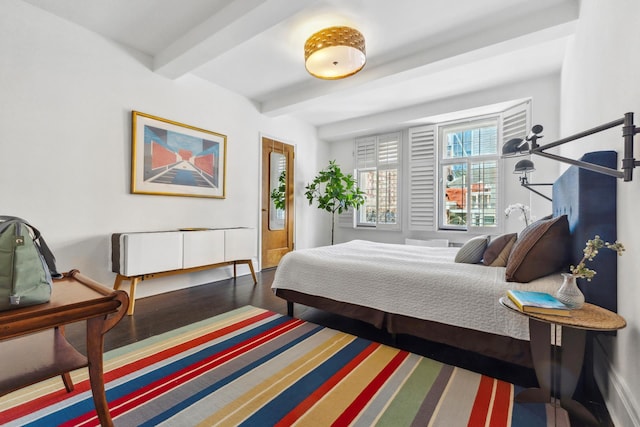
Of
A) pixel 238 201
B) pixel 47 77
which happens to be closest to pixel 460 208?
pixel 238 201

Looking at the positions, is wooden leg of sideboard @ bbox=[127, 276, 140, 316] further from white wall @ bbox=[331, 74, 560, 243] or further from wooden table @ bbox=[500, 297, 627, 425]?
white wall @ bbox=[331, 74, 560, 243]

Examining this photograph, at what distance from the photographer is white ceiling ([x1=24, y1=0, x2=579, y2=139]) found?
2459 millimetres

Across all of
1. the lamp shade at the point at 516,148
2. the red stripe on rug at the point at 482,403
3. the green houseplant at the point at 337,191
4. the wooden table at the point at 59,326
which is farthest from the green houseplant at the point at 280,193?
the red stripe on rug at the point at 482,403

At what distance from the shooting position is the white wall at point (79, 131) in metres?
2.49

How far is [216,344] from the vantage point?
82.5 inches

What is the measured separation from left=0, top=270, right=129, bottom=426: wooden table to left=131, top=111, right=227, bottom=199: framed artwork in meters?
2.24

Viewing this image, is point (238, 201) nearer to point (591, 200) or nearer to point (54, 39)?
point (54, 39)

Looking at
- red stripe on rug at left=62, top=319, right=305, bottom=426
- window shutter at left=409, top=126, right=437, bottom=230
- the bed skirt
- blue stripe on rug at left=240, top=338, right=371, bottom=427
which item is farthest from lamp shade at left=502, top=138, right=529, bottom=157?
window shutter at left=409, top=126, right=437, bottom=230

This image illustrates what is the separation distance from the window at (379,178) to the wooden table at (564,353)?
381 cm

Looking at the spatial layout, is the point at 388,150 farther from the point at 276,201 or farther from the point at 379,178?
the point at 276,201

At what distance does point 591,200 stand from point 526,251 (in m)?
0.40

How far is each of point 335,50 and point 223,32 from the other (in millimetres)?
992


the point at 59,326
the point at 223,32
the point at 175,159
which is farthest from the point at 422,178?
the point at 59,326

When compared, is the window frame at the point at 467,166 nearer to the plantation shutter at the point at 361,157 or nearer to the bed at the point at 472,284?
the plantation shutter at the point at 361,157
